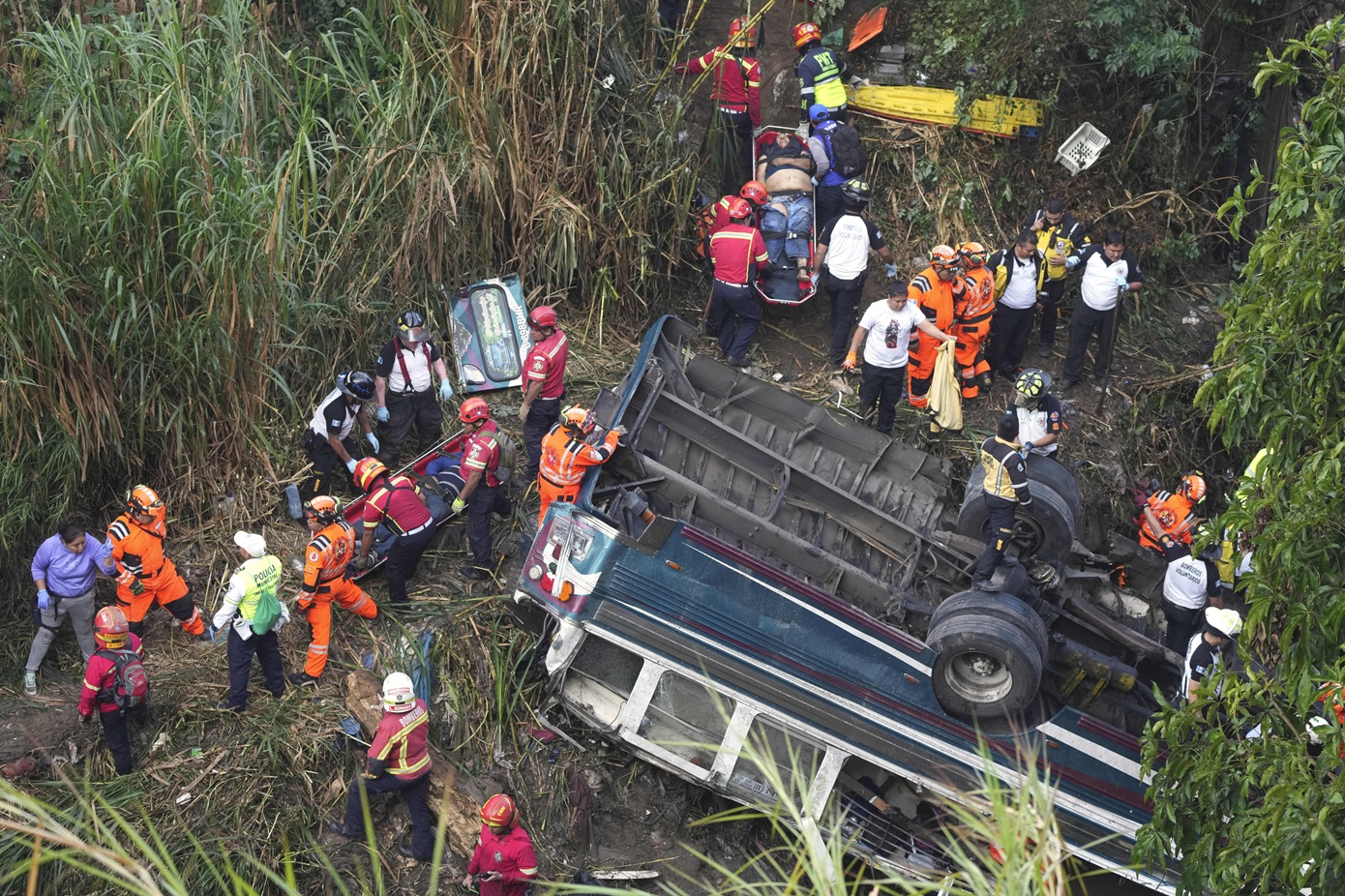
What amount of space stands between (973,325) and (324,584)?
229 inches

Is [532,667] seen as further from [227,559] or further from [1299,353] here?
[1299,353]

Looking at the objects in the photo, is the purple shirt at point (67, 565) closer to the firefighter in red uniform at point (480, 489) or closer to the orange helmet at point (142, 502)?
the orange helmet at point (142, 502)

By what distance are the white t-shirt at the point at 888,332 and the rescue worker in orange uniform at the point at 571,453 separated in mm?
2482

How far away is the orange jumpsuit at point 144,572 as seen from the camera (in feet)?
27.0

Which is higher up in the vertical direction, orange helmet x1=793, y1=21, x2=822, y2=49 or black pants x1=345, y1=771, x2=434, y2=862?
orange helmet x1=793, y1=21, x2=822, y2=49

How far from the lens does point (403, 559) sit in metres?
8.82

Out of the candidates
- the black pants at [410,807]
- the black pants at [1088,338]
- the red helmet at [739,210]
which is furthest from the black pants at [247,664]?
the black pants at [1088,338]

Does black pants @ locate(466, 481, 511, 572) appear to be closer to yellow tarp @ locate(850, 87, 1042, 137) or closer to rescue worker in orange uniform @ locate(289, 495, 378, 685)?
rescue worker in orange uniform @ locate(289, 495, 378, 685)

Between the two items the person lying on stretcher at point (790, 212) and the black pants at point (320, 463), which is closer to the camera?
the black pants at point (320, 463)

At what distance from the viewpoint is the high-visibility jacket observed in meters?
8.09

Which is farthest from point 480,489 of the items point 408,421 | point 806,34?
point 806,34

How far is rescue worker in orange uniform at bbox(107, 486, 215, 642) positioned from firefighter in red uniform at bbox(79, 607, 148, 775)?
51 cm

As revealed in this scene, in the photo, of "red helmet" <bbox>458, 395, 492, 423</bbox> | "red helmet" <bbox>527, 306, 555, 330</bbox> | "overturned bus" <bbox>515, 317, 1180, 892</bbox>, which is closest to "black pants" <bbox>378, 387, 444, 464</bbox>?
"red helmet" <bbox>458, 395, 492, 423</bbox>

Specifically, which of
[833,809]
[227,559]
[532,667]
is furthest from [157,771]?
[833,809]
